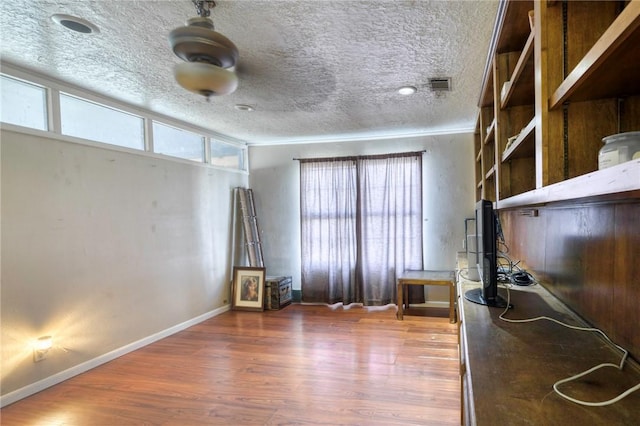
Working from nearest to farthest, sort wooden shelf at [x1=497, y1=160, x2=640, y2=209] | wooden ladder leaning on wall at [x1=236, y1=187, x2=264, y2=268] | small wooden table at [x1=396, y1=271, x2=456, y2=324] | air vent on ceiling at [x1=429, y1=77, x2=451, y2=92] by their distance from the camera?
1. wooden shelf at [x1=497, y1=160, x2=640, y2=209]
2. air vent on ceiling at [x1=429, y1=77, x2=451, y2=92]
3. small wooden table at [x1=396, y1=271, x2=456, y2=324]
4. wooden ladder leaning on wall at [x1=236, y1=187, x2=264, y2=268]

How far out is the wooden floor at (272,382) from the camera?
7.28 ft

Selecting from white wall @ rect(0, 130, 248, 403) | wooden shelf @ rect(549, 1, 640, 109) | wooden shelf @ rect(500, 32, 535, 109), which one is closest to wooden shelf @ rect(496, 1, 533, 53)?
wooden shelf @ rect(500, 32, 535, 109)

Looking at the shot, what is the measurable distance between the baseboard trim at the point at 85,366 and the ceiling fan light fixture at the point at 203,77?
2521 millimetres

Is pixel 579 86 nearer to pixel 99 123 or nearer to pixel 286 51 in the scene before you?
pixel 286 51

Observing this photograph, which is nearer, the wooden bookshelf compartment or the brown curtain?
the wooden bookshelf compartment

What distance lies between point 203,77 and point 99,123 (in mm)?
1945

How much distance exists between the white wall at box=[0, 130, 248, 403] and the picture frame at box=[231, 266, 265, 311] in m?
0.58

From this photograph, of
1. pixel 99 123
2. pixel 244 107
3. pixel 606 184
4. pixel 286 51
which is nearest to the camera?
pixel 606 184

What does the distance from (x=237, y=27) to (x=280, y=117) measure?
1.93 meters

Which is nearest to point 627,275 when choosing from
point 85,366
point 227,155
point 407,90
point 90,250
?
point 407,90

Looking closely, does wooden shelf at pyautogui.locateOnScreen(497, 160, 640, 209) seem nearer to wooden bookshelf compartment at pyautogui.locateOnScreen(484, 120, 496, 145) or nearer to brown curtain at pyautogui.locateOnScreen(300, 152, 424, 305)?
wooden bookshelf compartment at pyautogui.locateOnScreen(484, 120, 496, 145)

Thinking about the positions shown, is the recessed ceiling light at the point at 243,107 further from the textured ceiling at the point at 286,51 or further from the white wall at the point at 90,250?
the white wall at the point at 90,250

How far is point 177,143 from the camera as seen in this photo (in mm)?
4094

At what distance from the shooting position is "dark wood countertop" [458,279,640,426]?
86 centimetres
